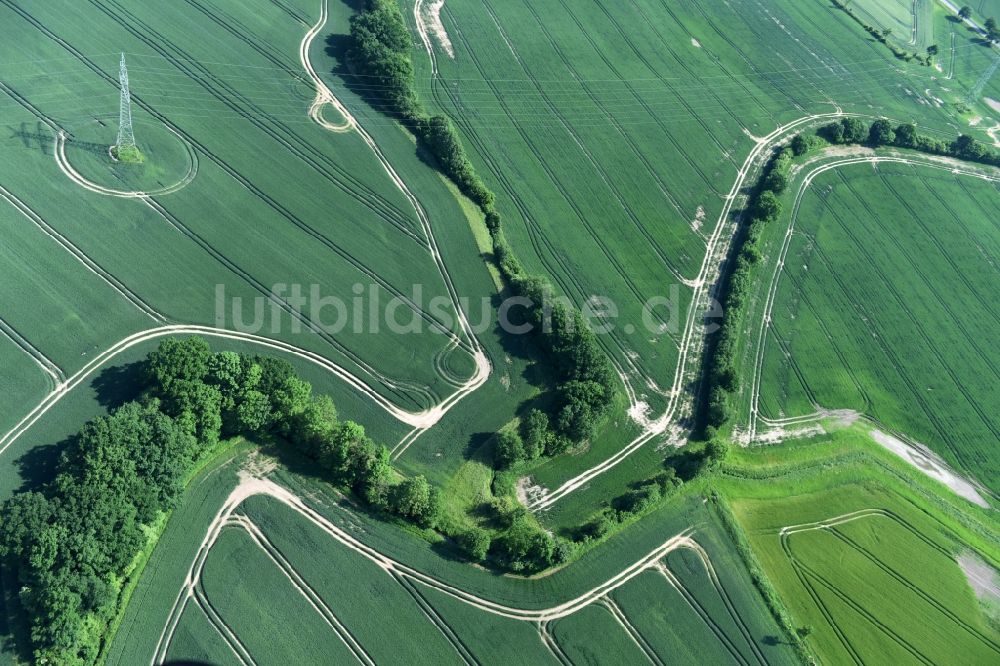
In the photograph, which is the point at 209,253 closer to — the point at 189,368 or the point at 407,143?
the point at 189,368

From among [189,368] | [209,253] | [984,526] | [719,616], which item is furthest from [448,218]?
[984,526]

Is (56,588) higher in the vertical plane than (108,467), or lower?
lower

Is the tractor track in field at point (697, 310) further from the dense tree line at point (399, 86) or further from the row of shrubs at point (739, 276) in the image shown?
the dense tree line at point (399, 86)

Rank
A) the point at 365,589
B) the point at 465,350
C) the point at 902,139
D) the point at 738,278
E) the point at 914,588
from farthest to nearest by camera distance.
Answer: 1. the point at 902,139
2. the point at 738,278
3. the point at 465,350
4. the point at 914,588
5. the point at 365,589

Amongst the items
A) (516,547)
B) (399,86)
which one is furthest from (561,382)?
(399,86)

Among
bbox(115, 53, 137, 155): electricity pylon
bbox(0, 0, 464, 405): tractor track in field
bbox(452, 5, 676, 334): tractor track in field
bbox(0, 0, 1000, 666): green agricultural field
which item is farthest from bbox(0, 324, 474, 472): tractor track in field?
bbox(452, 5, 676, 334): tractor track in field

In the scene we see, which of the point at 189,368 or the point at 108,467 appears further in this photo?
the point at 189,368

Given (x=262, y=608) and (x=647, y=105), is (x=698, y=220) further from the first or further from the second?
(x=262, y=608)
